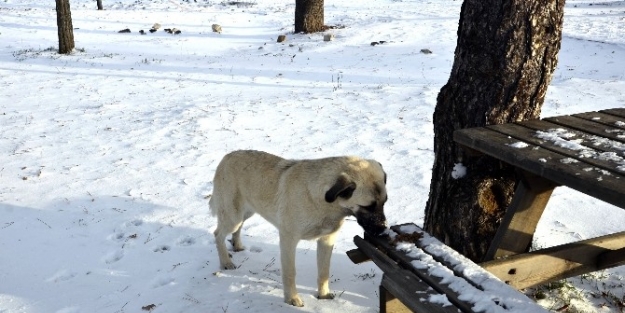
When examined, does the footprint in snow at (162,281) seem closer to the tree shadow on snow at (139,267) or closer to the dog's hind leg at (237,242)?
the tree shadow on snow at (139,267)

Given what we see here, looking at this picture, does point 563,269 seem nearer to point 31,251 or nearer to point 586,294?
point 586,294

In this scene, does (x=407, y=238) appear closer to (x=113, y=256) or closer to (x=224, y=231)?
(x=224, y=231)

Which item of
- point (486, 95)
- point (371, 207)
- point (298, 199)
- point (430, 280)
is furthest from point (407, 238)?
point (486, 95)

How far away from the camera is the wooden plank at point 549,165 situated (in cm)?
243

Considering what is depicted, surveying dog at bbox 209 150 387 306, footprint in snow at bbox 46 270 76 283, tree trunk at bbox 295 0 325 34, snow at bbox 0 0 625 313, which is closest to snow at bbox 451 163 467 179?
dog at bbox 209 150 387 306

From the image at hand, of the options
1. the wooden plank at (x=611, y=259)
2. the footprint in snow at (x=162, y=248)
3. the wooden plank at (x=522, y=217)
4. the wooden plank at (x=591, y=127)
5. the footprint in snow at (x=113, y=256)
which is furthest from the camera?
the footprint in snow at (x=162, y=248)

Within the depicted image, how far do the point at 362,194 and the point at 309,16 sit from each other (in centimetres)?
1344

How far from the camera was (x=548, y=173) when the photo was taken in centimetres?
272

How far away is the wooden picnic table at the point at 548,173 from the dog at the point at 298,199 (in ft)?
2.52

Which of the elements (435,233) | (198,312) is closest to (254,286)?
(198,312)

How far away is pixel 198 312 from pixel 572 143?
2990mm

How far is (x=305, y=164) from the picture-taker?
4215mm

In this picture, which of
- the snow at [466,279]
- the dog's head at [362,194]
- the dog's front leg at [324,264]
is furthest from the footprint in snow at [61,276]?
the snow at [466,279]

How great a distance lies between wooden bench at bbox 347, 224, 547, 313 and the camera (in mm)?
2502
